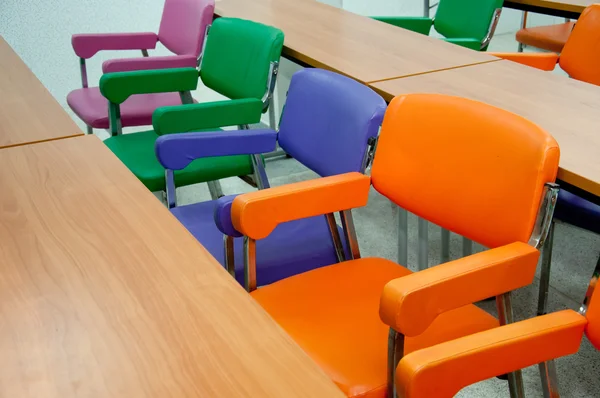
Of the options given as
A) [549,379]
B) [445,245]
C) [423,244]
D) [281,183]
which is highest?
[549,379]

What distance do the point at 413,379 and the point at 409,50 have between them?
5.30ft

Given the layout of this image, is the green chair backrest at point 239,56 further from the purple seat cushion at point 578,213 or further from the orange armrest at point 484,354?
the orange armrest at point 484,354

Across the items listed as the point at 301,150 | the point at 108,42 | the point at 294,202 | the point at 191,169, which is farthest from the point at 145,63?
the point at 294,202

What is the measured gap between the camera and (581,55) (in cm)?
254

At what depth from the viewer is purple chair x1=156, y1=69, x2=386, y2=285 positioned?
5.45 ft

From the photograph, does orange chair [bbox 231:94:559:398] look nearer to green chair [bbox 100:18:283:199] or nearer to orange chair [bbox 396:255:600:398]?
orange chair [bbox 396:255:600:398]

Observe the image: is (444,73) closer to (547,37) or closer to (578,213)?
(578,213)

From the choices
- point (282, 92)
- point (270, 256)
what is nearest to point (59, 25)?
point (282, 92)

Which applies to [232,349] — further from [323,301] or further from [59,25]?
[59,25]

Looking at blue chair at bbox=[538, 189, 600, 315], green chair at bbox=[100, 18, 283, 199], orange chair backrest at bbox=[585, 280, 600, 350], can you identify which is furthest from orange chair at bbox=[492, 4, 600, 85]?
orange chair backrest at bbox=[585, 280, 600, 350]

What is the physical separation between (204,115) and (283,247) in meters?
0.63

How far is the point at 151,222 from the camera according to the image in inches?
51.0

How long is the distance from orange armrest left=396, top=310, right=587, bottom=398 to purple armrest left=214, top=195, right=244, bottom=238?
0.63 m

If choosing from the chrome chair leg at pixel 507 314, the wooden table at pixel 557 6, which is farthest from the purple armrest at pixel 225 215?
the wooden table at pixel 557 6
